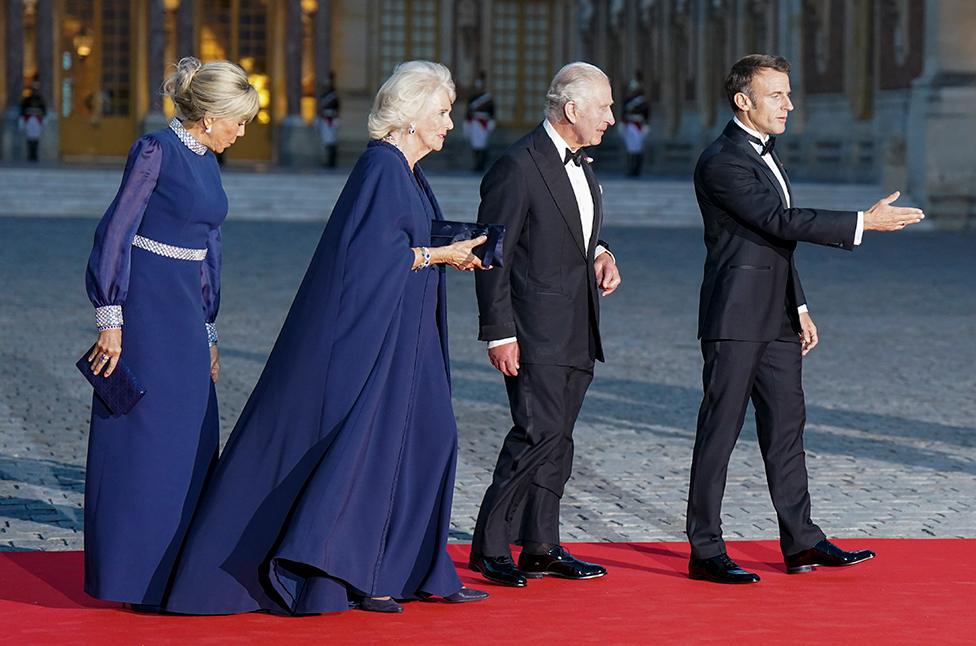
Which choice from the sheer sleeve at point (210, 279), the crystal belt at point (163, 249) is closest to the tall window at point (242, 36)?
the sheer sleeve at point (210, 279)

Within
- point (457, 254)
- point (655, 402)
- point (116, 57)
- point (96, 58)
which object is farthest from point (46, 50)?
point (457, 254)

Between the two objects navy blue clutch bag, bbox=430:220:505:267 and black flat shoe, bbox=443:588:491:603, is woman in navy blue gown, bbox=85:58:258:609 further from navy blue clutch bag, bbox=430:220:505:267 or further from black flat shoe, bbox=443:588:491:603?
black flat shoe, bbox=443:588:491:603

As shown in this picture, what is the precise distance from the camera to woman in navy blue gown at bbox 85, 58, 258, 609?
5.40m

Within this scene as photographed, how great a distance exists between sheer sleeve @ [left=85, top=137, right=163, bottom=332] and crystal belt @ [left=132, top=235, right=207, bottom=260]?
0.17ft

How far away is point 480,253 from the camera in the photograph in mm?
5449

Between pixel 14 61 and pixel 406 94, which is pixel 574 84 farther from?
pixel 14 61

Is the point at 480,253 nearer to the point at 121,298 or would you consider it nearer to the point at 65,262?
the point at 121,298

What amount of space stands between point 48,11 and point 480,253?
108ft

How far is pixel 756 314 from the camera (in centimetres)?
594

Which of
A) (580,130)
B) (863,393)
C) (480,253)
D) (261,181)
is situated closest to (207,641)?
(480,253)

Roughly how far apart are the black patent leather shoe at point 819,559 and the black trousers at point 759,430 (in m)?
0.02

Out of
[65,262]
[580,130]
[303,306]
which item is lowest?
[65,262]

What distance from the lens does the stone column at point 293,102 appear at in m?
36.9

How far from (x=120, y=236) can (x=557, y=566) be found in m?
1.61
